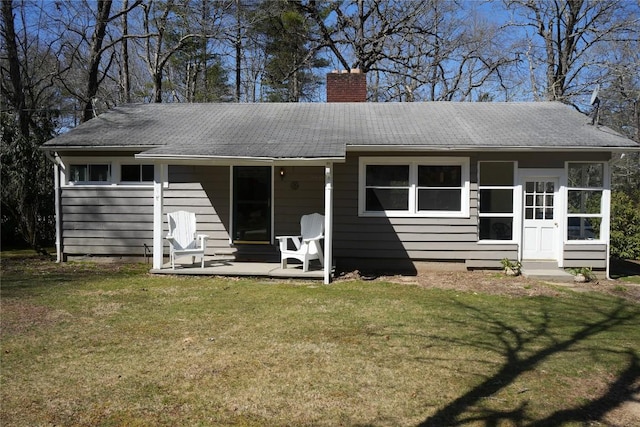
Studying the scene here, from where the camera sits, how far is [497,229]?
33.3 feet

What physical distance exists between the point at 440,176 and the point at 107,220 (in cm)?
728

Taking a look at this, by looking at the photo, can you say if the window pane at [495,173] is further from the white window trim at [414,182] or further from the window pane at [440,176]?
the window pane at [440,176]

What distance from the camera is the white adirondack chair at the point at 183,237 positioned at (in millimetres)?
9336

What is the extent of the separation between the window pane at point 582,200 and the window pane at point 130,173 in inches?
363

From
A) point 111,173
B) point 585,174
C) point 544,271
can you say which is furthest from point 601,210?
point 111,173

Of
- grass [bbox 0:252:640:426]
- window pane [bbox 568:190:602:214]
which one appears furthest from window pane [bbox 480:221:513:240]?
grass [bbox 0:252:640:426]

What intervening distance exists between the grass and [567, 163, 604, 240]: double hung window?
244 centimetres

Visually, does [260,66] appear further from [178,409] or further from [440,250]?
[178,409]

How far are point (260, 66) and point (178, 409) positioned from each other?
20844mm

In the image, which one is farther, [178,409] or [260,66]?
[260,66]

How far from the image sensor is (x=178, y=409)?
147 inches

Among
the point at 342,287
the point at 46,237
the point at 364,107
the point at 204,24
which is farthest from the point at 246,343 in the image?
the point at 204,24

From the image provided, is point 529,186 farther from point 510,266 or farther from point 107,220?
point 107,220

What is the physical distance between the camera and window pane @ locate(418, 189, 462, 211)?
33.3 feet
